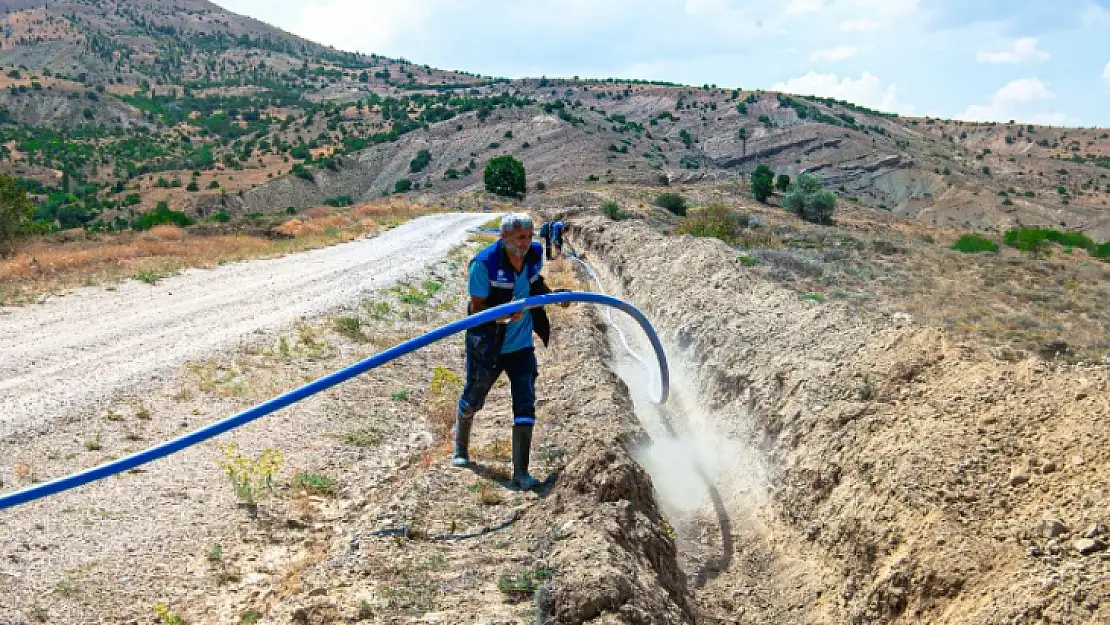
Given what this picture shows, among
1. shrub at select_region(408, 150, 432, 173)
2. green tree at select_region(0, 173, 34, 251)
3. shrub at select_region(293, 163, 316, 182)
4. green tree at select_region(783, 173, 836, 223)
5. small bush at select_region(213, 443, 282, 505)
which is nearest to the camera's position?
small bush at select_region(213, 443, 282, 505)

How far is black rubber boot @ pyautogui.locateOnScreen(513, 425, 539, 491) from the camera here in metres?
7.04

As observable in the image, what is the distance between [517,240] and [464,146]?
3688 inches

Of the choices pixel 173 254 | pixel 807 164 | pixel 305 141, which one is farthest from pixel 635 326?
pixel 305 141

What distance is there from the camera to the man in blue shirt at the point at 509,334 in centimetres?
682

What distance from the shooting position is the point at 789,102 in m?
125

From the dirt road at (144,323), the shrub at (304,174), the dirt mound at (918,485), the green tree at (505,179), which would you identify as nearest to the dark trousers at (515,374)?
the dirt mound at (918,485)

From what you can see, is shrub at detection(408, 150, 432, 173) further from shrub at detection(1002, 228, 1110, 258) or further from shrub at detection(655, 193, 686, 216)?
shrub at detection(1002, 228, 1110, 258)

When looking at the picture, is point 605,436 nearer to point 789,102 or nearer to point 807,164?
point 807,164

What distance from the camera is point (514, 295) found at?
6.95m

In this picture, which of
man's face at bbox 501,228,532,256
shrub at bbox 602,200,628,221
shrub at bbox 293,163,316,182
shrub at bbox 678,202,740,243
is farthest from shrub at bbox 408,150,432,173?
man's face at bbox 501,228,532,256

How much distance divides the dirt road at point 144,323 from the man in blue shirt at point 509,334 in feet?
16.0

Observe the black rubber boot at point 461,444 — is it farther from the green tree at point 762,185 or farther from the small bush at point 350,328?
the green tree at point 762,185

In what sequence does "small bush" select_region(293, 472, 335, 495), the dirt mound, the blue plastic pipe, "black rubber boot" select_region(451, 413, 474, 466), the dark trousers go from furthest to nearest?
"black rubber boot" select_region(451, 413, 474, 466), "small bush" select_region(293, 472, 335, 495), the dark trousers, the blue plastic pipe, the dirt mound

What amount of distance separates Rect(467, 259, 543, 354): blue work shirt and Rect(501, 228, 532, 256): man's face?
20 cm
